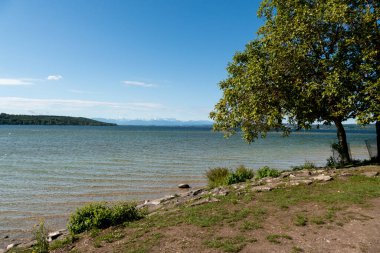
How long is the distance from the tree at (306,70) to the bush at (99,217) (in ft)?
32.4

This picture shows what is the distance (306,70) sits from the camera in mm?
19234

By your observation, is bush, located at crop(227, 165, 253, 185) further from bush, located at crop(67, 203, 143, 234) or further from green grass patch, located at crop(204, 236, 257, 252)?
green grass patch, located at crop(204, 236, 257, 252)

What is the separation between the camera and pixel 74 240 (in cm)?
1144

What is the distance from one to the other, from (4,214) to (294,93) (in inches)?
782

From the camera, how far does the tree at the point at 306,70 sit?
17672 millimetres

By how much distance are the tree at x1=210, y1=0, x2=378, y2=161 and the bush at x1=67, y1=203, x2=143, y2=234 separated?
9864 mm

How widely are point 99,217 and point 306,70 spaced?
15333 millimetres

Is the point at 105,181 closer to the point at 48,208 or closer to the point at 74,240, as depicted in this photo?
the point at 48,208

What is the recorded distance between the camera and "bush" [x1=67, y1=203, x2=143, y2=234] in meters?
12.6

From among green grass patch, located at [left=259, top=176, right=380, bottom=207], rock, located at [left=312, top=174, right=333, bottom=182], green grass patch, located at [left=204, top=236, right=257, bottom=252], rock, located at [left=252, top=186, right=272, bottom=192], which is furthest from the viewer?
rock, located at [left=312, top=174, right=333, bottom=182]

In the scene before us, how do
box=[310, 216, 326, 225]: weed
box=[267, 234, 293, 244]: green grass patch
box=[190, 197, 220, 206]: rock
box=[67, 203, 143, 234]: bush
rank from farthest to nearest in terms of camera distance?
box=[190, 197, 220, 206]: rock → box=[67, 203, 143, 234]: bush → box=[310, 216, 326, 225]: weed → box=[267, 234, 293, 244]: green grass patch

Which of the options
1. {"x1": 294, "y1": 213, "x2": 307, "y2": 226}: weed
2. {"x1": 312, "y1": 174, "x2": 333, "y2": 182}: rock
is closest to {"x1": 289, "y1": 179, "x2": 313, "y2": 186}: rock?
{"x1": 312, "y1": 174, "x2": 333, "y2": 182}: rock

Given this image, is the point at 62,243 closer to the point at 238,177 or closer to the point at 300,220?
the point at 300,220

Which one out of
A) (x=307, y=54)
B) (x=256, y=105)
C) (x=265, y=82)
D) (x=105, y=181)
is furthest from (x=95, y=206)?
(x=307, y=54)
